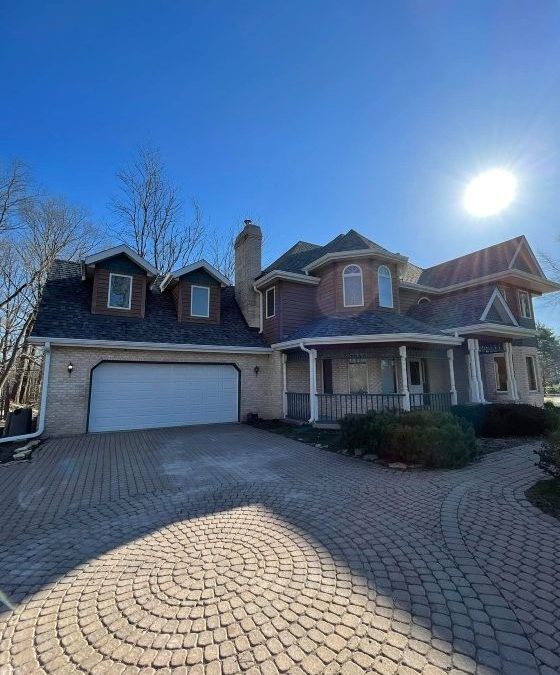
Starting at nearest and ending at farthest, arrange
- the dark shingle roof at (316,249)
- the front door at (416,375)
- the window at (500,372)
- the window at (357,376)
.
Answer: the window at (357,376)
the front door at (416,375)
the dark shingle roof at (316,249)
the window at (500,372)

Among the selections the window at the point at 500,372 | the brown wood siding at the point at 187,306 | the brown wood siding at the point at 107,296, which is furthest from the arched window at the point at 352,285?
the brown wood siding at the point at 107,296

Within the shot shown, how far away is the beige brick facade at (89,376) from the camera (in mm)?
10633

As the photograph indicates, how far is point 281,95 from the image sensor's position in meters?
10.1

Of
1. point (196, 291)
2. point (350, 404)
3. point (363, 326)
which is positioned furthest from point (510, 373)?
point (196, 291)

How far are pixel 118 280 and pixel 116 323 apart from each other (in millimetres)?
1883

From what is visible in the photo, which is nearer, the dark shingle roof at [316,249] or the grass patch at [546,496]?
the grass patch at [546,496]

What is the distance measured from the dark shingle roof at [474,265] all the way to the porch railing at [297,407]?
34.9 feet

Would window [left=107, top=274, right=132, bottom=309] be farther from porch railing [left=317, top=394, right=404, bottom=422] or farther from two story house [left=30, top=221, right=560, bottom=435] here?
porch railing [left=317, top=394, right=404, bottom=422]

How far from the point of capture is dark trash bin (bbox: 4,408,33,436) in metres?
10.6

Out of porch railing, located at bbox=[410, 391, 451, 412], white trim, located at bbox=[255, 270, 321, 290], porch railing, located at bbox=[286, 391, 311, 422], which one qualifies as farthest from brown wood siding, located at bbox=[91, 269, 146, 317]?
porch railing, located at bbox=[410, 391, 451, 412]

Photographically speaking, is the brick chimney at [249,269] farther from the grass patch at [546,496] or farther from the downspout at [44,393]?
the grass patch at [546,496]

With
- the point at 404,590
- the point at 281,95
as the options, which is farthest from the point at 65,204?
the point at 404,590

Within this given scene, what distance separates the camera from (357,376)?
13.1 metres

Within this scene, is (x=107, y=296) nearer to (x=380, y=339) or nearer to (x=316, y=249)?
(x=380, y=339)
